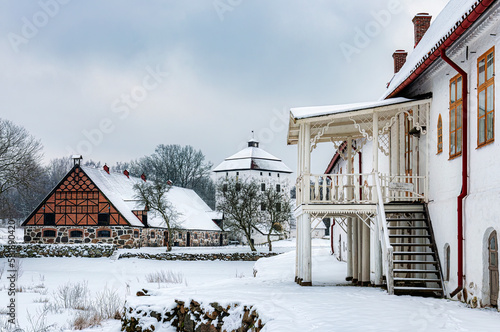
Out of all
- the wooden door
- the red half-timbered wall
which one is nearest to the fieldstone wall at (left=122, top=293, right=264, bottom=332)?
the wooden door

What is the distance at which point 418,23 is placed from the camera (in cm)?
1892

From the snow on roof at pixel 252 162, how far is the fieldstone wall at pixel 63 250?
29784 millimetres

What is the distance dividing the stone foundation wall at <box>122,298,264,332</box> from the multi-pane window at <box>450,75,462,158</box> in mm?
5003

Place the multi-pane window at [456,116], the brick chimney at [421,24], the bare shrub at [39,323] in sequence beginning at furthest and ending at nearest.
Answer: the brick chimney at [421,24]
the bare shrub at [39,323]
the multi-pane window at [456,116]

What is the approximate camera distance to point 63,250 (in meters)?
38.2

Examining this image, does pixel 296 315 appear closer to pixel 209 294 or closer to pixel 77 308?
pixel 209 294

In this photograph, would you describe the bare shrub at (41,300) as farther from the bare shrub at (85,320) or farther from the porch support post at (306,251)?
the porch support post at (306,251)

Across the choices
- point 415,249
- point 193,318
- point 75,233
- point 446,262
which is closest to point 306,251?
point 415,249

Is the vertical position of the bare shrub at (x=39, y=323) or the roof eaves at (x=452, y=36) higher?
the roof eaves at (x=452, y=36)

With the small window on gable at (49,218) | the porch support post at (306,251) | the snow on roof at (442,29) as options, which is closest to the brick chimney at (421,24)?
the snow on roof at (442,29)

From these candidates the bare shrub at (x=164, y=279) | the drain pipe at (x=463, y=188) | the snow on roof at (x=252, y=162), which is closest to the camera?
the drain pipe at (x=463, y=188)

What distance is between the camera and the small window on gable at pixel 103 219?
4216 centimetres

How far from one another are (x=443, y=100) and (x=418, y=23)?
8054 mm

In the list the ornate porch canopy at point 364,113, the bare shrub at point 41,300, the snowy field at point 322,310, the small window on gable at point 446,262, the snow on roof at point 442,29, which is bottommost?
the bare shrub at point 41,300
